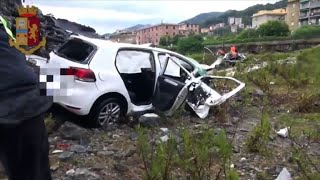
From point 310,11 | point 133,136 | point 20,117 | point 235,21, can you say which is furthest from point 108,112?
point 235,21

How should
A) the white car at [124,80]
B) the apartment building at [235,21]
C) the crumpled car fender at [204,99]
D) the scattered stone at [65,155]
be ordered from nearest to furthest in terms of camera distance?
the scattered stone at [65,155]
the white car at [124,80]
the crumpled car fender at [204,99]
the apartment building at [235,21]

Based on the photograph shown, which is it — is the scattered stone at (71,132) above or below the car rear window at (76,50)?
below

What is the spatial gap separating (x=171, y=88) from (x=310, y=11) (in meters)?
72.1

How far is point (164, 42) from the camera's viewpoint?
2119 inches

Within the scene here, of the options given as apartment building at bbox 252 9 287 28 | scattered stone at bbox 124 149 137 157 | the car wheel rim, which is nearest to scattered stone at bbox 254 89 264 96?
the car wheel rim

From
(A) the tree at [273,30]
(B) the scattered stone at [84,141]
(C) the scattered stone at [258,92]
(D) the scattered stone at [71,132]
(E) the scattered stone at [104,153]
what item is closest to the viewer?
(E) the scattered stone at [104,153]

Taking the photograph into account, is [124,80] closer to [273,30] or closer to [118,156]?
[118,156]

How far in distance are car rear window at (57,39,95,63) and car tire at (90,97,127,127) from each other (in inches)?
28.3

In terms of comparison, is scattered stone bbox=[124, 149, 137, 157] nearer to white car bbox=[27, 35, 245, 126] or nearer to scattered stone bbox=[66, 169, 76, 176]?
scattered stone bbox=[66, 169, 76, 176]

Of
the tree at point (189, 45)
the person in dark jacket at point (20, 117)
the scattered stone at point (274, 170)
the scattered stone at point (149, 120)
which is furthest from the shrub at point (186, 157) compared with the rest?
the tree at point (189, 45)

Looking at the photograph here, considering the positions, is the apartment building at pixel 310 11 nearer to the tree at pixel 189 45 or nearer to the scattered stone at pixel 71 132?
the tree at pixel 189 45

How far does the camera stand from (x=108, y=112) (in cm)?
586

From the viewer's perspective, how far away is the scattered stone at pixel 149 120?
6.07 metres

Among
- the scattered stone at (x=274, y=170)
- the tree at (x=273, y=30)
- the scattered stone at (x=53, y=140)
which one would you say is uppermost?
the tree at (x=273, y=30)
